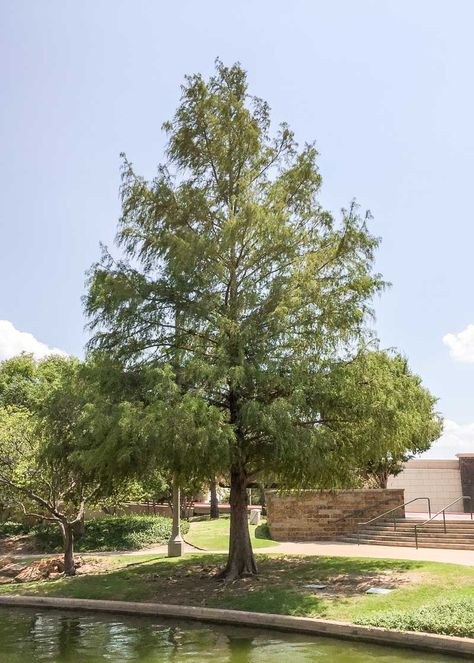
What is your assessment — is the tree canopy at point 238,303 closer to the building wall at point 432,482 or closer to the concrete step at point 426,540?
the concrete step at point 426,540

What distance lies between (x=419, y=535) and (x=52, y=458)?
1196cm

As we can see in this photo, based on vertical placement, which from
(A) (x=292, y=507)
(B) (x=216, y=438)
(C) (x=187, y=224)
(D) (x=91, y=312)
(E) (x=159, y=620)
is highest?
(C) (x=187, y=224)

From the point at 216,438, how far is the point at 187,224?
6.38 meters

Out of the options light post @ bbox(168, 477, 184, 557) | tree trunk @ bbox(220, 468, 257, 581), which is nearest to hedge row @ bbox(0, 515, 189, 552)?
light post @ bbox(168, 477, 184, 557)

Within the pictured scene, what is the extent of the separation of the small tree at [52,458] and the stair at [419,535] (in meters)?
9.56

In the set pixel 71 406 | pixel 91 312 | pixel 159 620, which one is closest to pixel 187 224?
pixel 91 312

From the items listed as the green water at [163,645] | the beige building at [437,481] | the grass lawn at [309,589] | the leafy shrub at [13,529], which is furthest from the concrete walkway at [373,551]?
the beige building at [437,481]

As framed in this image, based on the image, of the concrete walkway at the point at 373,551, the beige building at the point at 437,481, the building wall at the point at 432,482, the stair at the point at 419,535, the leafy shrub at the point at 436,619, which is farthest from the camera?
the building wall at the point at 432,482

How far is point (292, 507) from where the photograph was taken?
2289 centimetres

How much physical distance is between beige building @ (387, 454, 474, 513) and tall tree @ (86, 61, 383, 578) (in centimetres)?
2358

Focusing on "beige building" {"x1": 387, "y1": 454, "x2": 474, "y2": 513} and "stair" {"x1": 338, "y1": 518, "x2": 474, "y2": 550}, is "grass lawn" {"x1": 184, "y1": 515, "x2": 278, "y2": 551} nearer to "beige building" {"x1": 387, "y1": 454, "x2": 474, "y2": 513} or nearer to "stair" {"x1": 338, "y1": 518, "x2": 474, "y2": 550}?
"stair" {"x1": 338, "y1": 518, "x2": 474, "y2": 550}

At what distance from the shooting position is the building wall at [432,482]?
35.2 m

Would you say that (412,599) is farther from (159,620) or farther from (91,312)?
(91,312)

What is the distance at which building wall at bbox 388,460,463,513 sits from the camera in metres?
35.2
